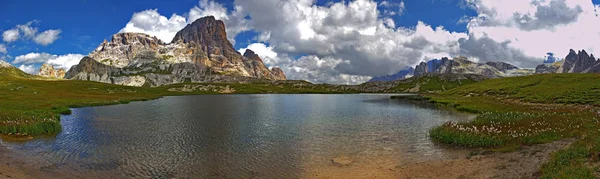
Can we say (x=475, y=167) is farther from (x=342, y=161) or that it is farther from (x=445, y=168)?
(x=342, y=161)

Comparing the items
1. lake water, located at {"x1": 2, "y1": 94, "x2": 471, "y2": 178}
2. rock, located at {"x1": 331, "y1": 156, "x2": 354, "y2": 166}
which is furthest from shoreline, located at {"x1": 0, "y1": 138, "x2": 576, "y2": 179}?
rock, located at {"x1": 331, "y1": 156, "x2": 354, "y2": 166}

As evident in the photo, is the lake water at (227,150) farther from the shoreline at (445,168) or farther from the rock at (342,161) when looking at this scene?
the rock at (342,161)

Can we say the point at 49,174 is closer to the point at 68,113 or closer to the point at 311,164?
the point at 311,164

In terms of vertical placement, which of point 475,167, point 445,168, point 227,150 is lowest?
point 227,150

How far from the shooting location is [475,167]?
2586cm

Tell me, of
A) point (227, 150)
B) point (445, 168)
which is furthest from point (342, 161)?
point (227, 150)

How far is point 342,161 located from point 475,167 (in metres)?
11.0

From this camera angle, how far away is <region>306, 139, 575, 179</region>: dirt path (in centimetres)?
2362

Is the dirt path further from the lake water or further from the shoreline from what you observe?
the lake water

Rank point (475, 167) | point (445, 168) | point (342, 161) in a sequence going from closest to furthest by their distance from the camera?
point (475, 167) < point (445, 168) < point (342, 161)

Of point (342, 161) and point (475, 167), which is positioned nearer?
point (475, 167)

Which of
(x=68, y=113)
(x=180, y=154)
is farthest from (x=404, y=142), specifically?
(x=68, y=113)

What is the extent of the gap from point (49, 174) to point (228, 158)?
14127 millimetres

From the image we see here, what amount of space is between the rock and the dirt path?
1.30m
